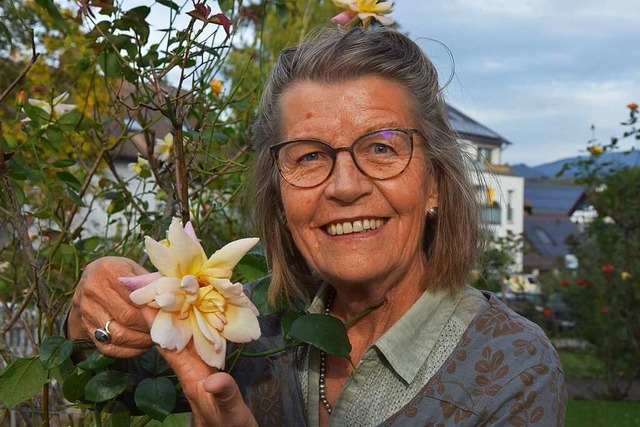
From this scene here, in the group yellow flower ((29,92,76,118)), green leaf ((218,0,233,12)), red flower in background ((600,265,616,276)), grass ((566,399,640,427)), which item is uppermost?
green leaf ((218,0,233,12))

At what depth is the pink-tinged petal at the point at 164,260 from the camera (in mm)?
1260

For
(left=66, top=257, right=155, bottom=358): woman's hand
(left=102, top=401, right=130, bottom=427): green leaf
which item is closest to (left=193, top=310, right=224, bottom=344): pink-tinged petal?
(left=66, top=257, right=155, bottom=358): woman's hand

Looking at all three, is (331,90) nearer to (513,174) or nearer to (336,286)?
(336,286)

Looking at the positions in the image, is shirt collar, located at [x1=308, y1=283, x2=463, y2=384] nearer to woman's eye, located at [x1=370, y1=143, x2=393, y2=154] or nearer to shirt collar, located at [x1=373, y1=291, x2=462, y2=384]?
shirt collar, located at [x1=373, y1=291, x2=462, y2=384]

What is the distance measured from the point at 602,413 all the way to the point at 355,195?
729 cm

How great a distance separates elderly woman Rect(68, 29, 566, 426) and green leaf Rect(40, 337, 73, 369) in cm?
5

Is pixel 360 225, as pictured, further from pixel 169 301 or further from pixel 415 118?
pixel 169 301

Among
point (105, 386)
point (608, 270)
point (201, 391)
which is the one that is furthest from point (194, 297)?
point (608, 270)

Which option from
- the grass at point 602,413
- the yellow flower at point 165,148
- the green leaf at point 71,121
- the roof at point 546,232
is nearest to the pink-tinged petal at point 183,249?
the green leaf at point 71,121

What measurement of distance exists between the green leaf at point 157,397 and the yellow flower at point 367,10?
3.60 feet

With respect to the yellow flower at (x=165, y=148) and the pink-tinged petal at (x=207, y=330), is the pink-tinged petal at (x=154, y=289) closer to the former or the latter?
the pink-tinged petal at (x=207, y=330)

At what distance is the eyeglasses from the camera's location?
173 cm

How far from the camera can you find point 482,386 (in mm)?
1633

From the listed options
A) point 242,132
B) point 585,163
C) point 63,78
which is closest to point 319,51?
point 242,132
